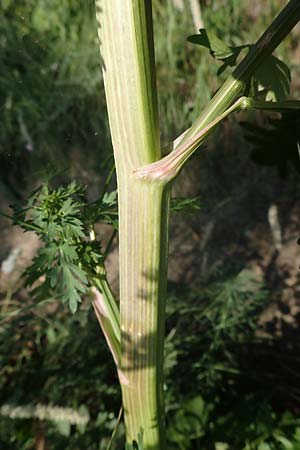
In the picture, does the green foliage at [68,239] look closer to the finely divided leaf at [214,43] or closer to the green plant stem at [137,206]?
the green plant stem at [137,206]

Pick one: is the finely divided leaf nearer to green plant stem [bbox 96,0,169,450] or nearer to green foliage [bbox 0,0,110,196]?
green plant stem [bbox 96,0,169,450]

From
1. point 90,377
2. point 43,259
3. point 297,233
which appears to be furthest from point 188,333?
point 43,259

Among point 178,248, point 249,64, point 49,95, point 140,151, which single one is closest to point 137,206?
point 140,151

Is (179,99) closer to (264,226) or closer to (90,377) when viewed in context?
(264,226)

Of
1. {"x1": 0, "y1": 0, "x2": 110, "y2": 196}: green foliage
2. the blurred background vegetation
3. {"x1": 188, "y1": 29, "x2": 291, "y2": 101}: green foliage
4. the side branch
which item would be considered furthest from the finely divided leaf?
{"x1": 0, "y1": 0, "x2": 110, "y2": 196}: green foliage

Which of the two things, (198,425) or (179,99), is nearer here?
(198,425)

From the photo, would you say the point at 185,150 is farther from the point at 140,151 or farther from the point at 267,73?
the point at 267,73
